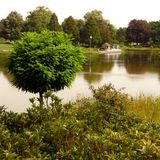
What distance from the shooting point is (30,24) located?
55656mm

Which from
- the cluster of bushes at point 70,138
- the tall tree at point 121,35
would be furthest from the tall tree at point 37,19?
the cluster of bushes at point 70,138

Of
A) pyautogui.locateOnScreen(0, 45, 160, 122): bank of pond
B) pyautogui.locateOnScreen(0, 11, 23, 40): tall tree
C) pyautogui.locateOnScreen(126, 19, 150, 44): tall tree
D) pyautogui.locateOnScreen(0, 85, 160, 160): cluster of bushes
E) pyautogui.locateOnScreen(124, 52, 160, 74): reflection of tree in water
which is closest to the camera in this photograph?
pyautogui.locateOnScreen(0, 85, 160, 160): cluster of bushes

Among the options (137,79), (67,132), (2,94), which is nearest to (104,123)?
(67,132)

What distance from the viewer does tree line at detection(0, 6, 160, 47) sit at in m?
53.8

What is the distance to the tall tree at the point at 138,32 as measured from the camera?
254 ft

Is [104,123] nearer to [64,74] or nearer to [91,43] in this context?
[64,74]

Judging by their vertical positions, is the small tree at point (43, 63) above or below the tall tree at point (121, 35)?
above

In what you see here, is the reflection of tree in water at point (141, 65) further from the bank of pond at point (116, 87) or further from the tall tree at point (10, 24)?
the tall tree at point (10, 24)

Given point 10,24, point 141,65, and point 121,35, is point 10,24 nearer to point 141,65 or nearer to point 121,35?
point 121,35

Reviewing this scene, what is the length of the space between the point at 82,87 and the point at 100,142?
13116 mm

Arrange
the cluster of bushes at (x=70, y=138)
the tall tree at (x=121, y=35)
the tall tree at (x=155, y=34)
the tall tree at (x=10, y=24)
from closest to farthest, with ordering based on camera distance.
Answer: the cluster of bushes at (x=70, y=138)
the tall tree at (x=10, y=24)
the tall tree at (x=155, y=34)
the tall tree at (x=121, y=35)

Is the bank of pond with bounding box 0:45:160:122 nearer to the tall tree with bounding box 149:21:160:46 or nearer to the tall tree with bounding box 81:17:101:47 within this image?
the tall tree with bounding box 81:17:101:47

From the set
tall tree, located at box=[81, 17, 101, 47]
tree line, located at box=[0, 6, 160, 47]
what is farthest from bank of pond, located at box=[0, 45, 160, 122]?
tall tree, located at box=[81, 17, 101, 47]

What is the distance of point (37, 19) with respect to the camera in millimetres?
56281
